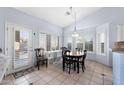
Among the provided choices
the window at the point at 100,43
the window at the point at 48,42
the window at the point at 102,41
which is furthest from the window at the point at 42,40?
the window at the point at 102,41

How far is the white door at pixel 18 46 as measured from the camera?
122 inches

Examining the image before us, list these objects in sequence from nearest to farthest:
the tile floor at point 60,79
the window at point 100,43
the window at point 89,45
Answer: the tile floor at point 60,79 < the window at point 100,43 < the window at point 89,45

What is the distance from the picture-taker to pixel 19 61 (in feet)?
11.4

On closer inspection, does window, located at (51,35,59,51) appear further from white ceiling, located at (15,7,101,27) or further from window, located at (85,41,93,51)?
window, located at (85,41,93,51)

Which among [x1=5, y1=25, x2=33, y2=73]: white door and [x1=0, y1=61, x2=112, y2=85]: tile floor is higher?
[x1=5, y1=25, x2=33, y2=73]: white door

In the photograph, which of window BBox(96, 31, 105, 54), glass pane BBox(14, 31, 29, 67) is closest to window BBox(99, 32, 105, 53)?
window BBox(96, 31, 105, 54)

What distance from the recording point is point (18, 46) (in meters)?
3.43

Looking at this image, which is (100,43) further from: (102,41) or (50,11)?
(50,11)

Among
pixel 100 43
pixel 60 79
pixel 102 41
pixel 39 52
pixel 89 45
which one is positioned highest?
pixel 102 41

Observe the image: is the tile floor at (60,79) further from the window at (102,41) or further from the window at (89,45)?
the window at (89,45)

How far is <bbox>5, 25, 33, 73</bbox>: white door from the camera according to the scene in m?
3.10

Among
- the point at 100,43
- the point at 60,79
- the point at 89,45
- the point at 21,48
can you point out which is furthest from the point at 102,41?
the point at 21,48

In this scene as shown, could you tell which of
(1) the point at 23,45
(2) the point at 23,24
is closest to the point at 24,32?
(2) the point at 23,24

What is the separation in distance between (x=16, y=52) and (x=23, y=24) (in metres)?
1.27
